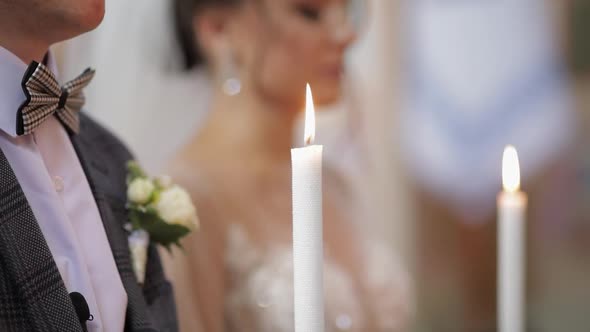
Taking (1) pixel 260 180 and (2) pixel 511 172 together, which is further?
(1) pixel 260 180

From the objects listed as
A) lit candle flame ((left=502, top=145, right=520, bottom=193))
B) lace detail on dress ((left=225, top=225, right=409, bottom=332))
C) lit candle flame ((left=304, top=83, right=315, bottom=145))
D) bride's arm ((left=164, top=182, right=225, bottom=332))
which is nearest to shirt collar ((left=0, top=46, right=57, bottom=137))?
lit candle flame ((left=304, top=83, right=315, bottom=145))

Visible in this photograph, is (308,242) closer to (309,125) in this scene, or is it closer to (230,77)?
(309,125)

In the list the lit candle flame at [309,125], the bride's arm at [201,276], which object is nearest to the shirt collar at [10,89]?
the lit candle flame at [309,125]

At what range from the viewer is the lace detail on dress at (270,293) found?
173 cm

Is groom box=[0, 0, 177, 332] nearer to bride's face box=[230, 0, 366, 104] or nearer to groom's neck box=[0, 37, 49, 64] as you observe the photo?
groom's neck box=[0, 37, 49, 64]

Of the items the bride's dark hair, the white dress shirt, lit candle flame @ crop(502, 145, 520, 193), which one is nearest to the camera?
lit candle flame @ crop(502, 145, 520, 193)

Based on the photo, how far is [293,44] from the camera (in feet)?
6.40

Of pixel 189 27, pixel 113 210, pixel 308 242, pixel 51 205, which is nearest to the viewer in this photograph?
pixel 308 242

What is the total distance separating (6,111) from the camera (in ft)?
2.92

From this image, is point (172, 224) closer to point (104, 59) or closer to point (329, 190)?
point (104, 59)

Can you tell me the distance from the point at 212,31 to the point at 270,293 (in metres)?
0.64

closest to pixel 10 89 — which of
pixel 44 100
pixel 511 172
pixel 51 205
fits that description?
pixel 44 100

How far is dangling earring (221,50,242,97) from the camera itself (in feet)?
6.13

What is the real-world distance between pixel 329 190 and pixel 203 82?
1.55 ft
